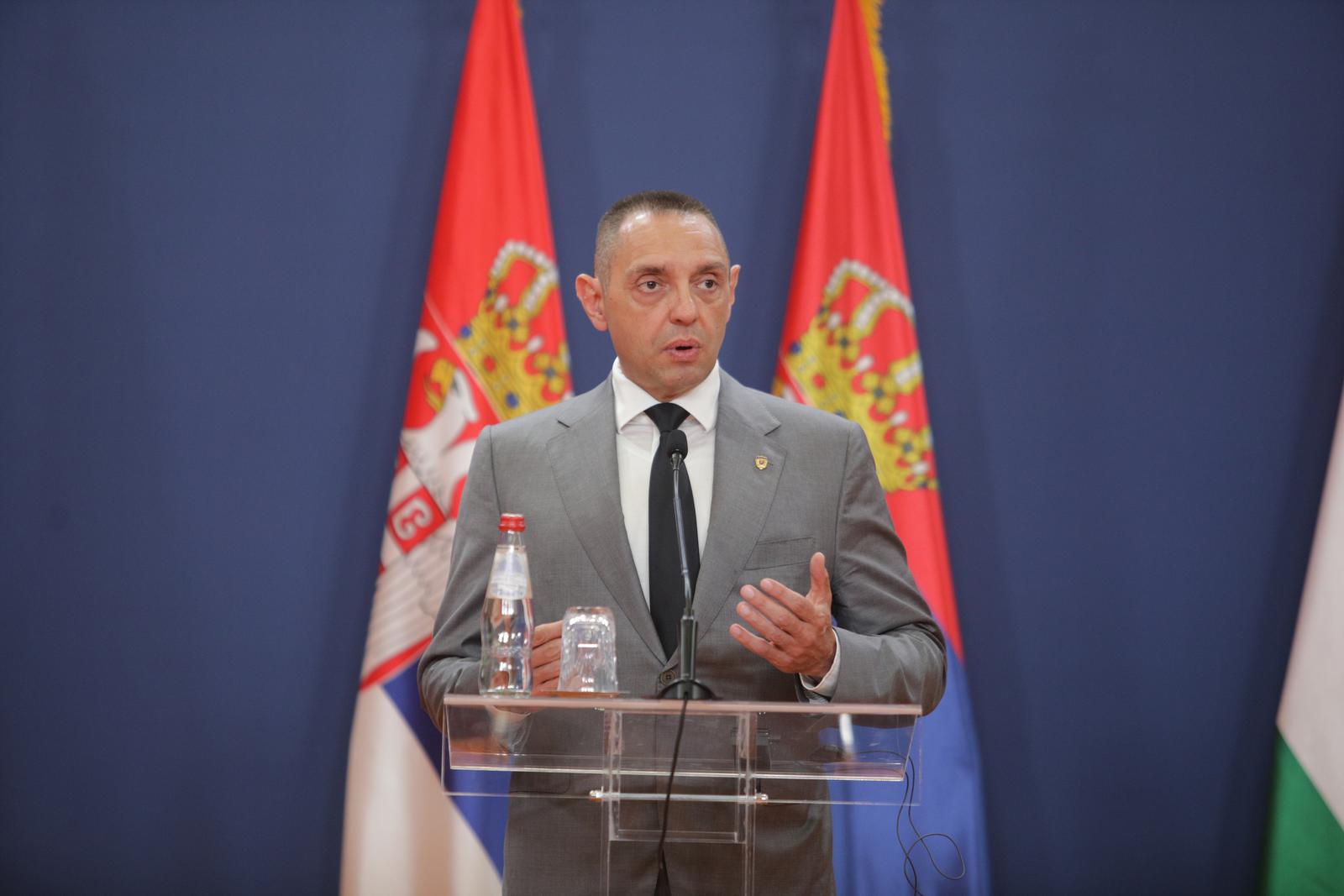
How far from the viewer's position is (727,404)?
2.47 metres

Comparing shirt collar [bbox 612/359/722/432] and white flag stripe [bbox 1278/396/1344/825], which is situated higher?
shirt collar [bbox 612/359/722/432]

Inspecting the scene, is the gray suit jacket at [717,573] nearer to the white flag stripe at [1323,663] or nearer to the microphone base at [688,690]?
the microphone base at [688,690]

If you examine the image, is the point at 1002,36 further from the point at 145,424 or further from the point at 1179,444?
the point at 145,424

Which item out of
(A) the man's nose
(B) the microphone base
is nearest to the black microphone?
(B) the microphone base

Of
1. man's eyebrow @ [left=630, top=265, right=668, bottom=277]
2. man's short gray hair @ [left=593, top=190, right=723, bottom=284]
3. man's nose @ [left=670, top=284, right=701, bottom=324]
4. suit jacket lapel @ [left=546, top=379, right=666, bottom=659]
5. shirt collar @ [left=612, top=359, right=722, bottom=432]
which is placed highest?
man's short gray hair @ [left=593, top=190, right=723, bottom=284]

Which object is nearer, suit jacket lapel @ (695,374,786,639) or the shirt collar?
suit jacket lapel @ (695,374,786,639)

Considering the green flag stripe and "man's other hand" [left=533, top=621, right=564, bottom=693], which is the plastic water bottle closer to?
"man's other hand" [left=533, top=621, right=564, bottom=693]

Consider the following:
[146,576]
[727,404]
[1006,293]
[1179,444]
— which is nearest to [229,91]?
[146,576]

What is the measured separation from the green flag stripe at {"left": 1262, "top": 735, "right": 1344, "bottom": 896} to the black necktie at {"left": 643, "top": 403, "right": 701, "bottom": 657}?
2.14 m

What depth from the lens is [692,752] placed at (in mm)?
1700

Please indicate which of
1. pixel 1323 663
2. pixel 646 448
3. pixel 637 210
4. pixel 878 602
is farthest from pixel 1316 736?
pixel 637 210

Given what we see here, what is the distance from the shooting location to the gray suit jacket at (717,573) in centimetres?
207

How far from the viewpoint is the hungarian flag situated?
3.27m

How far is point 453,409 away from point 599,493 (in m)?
1.25
